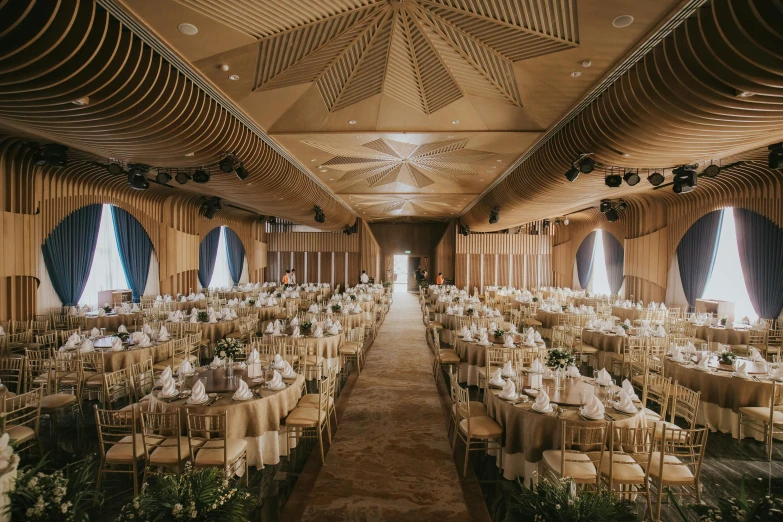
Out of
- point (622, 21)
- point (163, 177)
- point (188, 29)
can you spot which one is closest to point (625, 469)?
point (622, 21)

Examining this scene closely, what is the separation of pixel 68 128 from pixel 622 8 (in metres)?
6.79

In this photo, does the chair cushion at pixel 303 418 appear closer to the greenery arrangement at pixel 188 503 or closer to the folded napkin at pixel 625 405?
the greenery arrangement at pixel 188 503

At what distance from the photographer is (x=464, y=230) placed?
21516 mm

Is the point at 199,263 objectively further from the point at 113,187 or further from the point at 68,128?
the point at 68,128

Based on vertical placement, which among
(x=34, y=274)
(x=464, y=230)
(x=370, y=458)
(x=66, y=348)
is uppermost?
(x=464, y=230)

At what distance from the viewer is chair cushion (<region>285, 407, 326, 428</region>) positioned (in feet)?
15.3

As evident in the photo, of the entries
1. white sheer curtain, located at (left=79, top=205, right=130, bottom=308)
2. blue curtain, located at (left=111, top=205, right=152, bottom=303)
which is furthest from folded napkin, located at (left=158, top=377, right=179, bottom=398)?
blue curtain, located at (left=111, top=205, right=152, bottom=303)

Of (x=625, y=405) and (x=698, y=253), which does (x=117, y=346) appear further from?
(x=698, y=253)

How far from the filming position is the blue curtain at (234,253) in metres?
20.2

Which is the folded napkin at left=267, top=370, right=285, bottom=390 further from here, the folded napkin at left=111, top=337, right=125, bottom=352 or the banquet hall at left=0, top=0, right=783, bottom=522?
the folded napkin at left=111, top=337, right=125, bottom=352

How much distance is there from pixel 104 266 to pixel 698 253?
61.1ft

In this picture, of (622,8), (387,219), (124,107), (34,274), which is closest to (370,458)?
(124,107)

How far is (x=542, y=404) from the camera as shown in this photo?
414cm

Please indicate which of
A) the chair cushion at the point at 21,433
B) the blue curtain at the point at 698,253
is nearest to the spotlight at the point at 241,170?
the chair cushion at the point at 21,433
